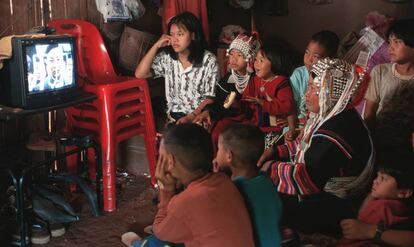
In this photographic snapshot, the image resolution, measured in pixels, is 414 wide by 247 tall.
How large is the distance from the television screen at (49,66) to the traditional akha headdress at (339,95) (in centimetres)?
164

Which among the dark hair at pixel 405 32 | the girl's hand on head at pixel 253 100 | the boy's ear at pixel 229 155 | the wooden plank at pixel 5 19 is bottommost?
the boy's ear at pixel 229 155

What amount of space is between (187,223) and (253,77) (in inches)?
84.2

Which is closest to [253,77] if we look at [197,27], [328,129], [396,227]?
[197,27]

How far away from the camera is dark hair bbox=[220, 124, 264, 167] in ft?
7.40

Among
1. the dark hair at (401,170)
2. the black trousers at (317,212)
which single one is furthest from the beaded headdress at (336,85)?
the black trousers at (317,212)

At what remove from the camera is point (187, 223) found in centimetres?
195

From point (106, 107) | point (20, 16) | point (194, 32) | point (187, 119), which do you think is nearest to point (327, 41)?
point (194, 32)

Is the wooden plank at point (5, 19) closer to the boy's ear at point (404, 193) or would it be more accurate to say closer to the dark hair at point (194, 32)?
the dark hair at point (194, 32)

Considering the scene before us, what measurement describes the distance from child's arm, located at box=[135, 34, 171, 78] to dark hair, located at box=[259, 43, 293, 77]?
777mm

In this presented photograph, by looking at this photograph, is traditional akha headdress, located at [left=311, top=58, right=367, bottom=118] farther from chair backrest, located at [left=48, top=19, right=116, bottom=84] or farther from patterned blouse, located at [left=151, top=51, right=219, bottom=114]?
chair backrest, located at [left=48, top=19, right=116, bottom=84]

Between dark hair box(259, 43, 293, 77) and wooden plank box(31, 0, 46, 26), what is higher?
wooden plank box(31, 0, 46, 26)

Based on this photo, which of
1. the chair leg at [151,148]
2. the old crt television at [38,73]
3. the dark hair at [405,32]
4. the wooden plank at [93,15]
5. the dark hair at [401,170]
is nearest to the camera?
the dark hair at [401,170]

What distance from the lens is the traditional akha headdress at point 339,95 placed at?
8.85 ft

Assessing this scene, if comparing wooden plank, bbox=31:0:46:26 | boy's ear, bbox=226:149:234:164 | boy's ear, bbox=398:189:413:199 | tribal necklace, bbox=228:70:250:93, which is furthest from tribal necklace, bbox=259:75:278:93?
wooden plank, bbox=31:0:46:26
